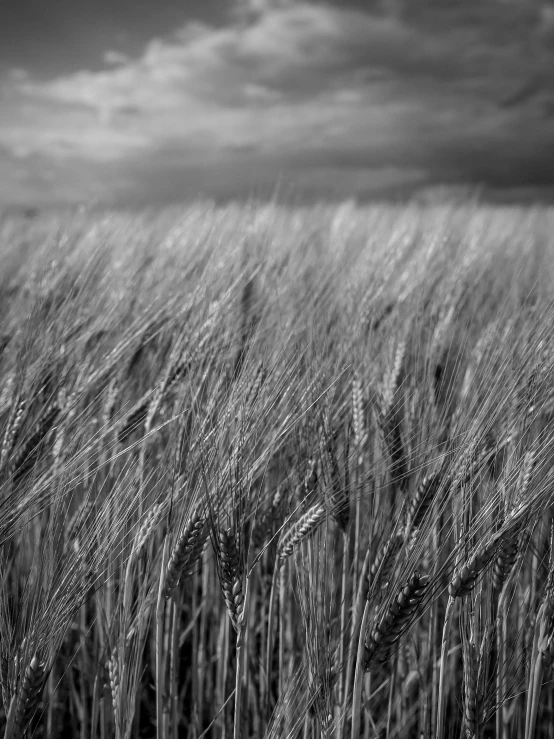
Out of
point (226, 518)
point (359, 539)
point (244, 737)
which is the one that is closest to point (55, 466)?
point (226, 518)

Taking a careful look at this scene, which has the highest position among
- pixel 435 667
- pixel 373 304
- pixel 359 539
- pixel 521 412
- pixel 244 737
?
pixel 373 304

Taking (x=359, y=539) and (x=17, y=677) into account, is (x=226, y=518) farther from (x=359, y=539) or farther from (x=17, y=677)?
(x=359, y=539)

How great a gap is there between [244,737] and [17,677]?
0.66 metres

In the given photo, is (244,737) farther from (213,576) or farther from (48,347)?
(48,347)

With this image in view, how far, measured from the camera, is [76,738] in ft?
5.14

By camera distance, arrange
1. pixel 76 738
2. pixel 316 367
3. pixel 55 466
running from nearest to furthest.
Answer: pixel 55 466 → pixel 316 367 → pixel 76 738

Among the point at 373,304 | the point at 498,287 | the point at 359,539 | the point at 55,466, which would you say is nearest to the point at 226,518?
the point at 55,466

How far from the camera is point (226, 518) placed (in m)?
0.99

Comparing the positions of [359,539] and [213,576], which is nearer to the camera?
[359,539]

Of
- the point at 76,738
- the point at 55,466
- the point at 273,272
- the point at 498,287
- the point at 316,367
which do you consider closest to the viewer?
the point at 55,466

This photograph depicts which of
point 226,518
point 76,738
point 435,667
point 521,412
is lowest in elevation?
point 76,738

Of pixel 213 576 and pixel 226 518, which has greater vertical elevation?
pixel 226 518

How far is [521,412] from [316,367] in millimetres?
375

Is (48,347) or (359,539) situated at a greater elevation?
(48,347)
